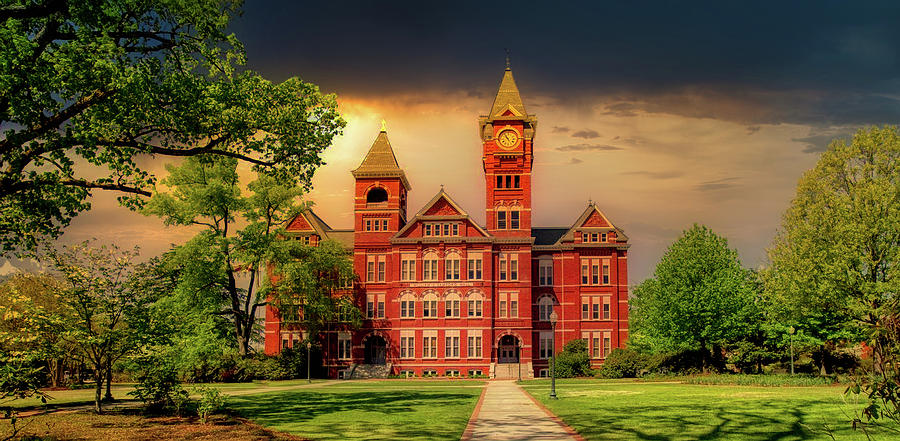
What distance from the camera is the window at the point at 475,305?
63.0 metres

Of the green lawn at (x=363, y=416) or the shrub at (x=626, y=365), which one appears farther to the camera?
the shrub at (x=626, y=365)

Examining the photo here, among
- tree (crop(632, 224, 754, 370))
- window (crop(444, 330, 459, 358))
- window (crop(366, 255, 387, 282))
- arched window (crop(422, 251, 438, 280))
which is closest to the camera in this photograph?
tree (crop(632, 224, 754, 370))

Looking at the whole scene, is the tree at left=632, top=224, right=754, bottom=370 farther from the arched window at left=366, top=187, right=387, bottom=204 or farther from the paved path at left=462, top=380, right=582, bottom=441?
the arched window at left=366, top=187, right=387, bottom=204

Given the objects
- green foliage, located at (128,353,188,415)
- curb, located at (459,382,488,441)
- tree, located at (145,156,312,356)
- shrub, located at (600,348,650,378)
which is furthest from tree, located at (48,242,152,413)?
shrub, located at (600,348,650,378)

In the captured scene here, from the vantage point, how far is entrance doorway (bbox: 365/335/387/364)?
64562 mm

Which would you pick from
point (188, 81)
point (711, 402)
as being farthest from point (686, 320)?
point (188, 81)

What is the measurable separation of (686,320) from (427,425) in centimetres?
3267

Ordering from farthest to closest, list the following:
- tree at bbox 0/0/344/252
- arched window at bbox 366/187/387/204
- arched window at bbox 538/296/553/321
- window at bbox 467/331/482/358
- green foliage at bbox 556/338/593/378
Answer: arched window at bbox 366/187/387/204 → arched window at bbox 538/296/553/321 → window at bbox 467/331/482/358 → green foliage at bbox 556/338/593/378 → tree at bbox 0/0/344/252

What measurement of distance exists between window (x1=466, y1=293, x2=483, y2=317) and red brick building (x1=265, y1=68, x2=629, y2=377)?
10 cm

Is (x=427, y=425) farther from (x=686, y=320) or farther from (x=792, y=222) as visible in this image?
(x=792, y=222)

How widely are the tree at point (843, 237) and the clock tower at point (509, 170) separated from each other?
25.5 metres

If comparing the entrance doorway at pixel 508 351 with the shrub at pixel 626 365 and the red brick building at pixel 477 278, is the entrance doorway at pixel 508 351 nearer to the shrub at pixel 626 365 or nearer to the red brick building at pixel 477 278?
the red brick building at pixel 477 278


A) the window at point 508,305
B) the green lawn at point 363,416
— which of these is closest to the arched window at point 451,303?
the window at point 508,305

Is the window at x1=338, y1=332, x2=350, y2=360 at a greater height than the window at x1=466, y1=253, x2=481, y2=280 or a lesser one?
lesser
